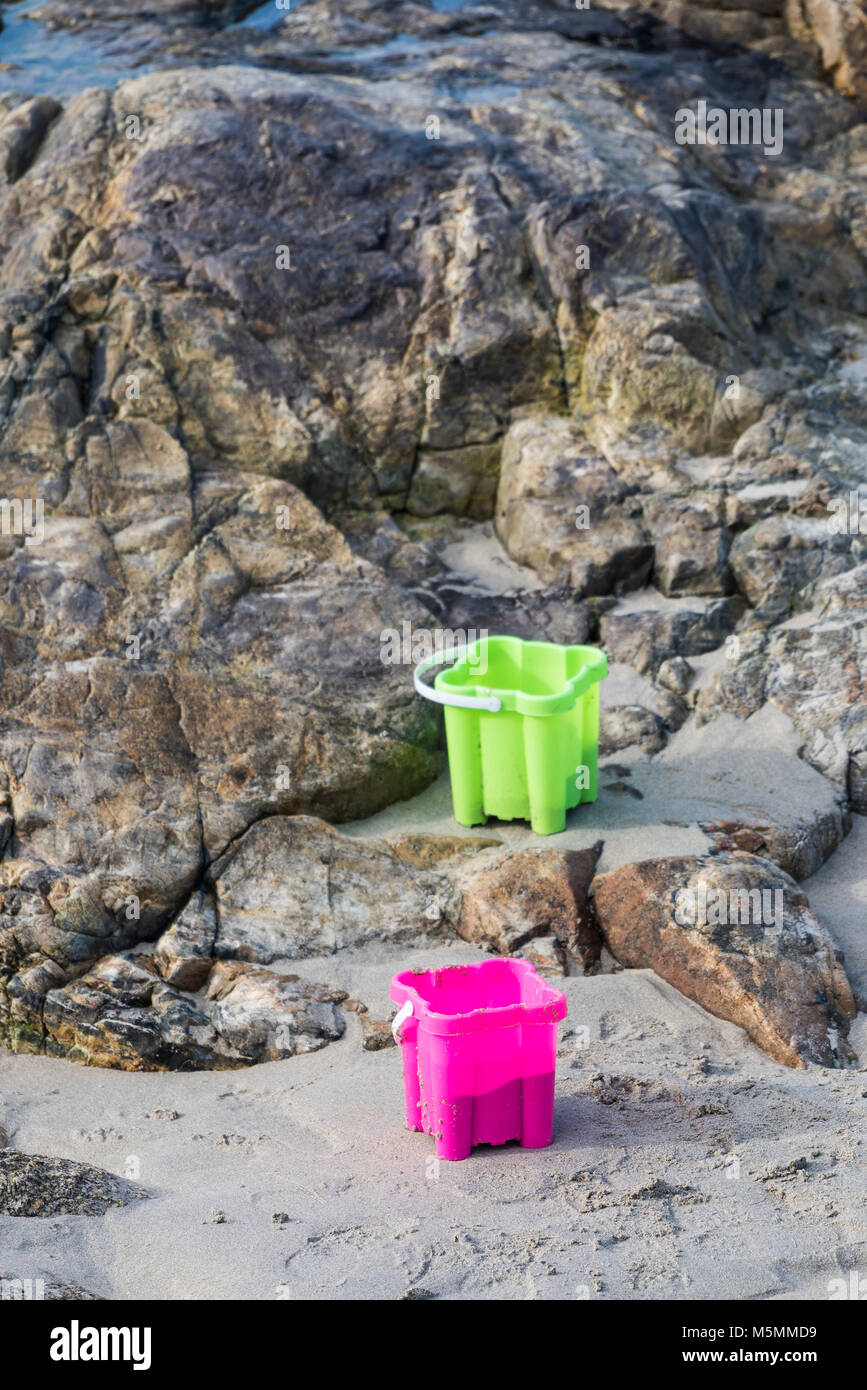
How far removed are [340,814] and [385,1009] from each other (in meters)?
1.20

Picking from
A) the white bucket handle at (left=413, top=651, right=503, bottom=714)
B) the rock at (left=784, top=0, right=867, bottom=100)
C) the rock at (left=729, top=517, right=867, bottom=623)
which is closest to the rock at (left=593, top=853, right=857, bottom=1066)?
the white bucket handle at (left=413, top=651, right=503, bottom=714)

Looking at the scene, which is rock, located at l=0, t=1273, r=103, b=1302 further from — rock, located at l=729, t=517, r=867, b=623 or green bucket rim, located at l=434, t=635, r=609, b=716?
rock, located at l=729, t=517, r=867, b=623

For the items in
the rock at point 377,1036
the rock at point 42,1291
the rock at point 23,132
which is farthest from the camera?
the rock at point 23,132

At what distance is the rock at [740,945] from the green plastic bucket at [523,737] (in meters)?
0.52

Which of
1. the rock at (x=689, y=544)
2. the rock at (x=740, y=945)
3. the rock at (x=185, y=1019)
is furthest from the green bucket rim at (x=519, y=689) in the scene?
the rock at (x=689, y=544)

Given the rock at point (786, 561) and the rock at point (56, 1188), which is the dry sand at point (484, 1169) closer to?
the rock at point (56, 1188)

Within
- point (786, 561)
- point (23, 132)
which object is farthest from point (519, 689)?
point (23, 132)

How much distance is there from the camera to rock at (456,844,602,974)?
15.6ft

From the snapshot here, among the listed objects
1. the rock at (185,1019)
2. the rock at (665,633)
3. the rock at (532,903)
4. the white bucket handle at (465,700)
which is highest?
the white bucket handle at (465,700)

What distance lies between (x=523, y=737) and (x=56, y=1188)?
2.59 metres

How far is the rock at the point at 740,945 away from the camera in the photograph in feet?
13.7

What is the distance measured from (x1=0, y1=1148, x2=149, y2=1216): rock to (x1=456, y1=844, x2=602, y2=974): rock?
1.84 m

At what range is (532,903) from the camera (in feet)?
15.9

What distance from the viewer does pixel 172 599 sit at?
19.5 ft
